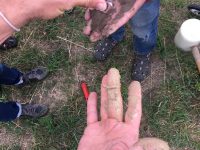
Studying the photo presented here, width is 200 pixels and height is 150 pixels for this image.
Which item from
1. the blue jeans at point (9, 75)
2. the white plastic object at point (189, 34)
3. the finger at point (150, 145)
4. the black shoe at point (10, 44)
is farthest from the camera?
the black shoe at point (10, 44)

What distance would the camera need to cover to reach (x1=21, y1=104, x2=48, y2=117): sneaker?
8.25ft

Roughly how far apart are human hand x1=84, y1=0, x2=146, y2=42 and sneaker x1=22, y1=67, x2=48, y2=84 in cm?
83

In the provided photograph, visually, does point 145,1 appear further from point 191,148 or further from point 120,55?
point 191,148

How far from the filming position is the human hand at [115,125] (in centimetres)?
145

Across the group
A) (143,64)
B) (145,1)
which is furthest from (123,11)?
(143,64)

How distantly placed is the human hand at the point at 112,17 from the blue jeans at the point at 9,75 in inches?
30.3

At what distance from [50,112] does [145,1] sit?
119 cm

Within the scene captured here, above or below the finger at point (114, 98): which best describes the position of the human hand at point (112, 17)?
above

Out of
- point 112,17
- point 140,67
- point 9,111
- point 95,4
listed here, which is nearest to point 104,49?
point 140,67

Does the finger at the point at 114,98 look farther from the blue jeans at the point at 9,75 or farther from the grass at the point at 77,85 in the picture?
the blue jeans at the point at 9,75

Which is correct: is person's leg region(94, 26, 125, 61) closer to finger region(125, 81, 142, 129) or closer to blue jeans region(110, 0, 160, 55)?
blue jeans region(110, 0, 160, 55)

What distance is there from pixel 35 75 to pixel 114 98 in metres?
1.18

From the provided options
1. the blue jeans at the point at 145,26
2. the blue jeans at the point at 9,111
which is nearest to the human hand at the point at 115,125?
the blue jeans at the point at 145,26

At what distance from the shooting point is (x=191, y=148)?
2.38m
